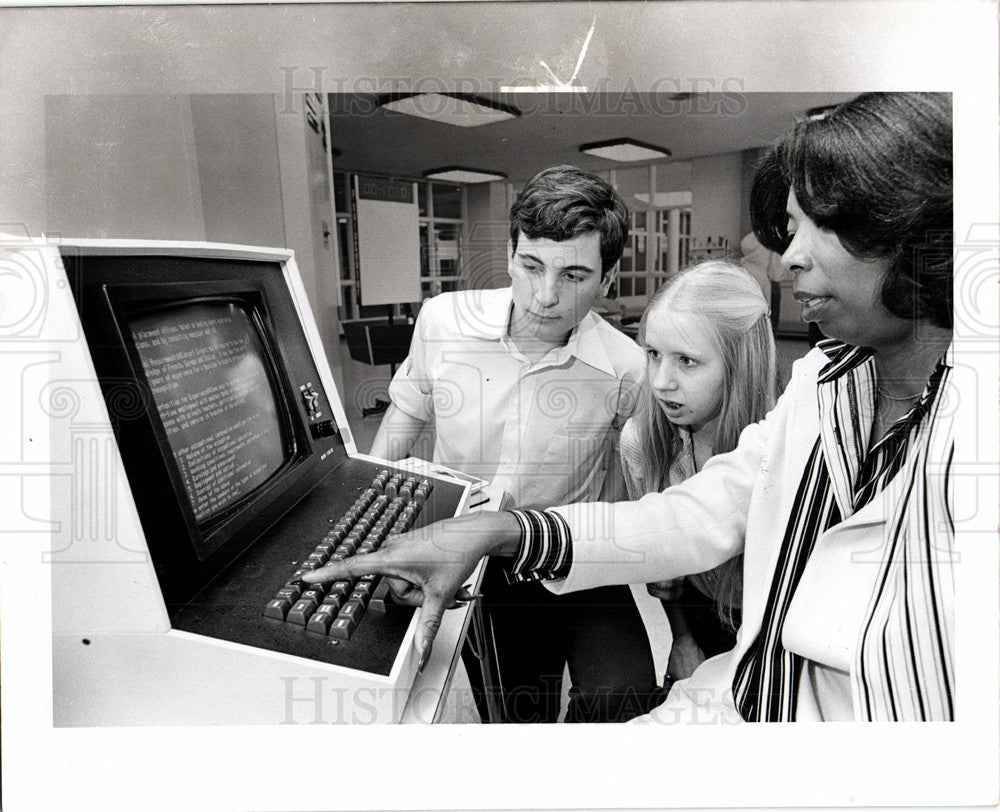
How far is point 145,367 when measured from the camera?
822 millimetres

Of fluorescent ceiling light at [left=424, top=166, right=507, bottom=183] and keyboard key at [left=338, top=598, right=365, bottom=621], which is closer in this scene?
keyboard key at [left=338, top=598, right=365, bottom=621]

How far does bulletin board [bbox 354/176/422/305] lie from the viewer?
1136 mm

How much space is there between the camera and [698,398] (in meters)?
1.12

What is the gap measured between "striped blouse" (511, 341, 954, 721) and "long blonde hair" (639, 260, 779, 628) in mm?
87

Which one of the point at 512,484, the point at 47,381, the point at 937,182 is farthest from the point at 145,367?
the point at 937,182

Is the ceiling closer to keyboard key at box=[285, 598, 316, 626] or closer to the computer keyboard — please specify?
the computer keyboard

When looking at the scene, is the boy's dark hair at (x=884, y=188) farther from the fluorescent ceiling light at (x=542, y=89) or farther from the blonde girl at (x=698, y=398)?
the fluorescent ceiling light at (x=542, y=89)

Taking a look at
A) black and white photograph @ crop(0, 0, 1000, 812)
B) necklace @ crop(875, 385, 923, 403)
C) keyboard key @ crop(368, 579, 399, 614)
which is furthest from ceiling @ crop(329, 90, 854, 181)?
keyboard key @ crop(368, 579, 399, 614)

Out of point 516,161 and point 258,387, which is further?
point 516,161

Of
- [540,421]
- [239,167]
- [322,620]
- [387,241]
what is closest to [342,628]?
[322,620]

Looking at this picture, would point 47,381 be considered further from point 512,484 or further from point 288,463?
point 512,484

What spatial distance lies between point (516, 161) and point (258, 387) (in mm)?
502

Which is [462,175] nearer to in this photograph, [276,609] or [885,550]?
[276,609]

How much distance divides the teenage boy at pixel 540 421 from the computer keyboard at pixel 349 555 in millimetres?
101
